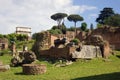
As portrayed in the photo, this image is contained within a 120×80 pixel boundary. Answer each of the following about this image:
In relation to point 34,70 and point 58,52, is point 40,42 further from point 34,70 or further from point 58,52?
point 34,70

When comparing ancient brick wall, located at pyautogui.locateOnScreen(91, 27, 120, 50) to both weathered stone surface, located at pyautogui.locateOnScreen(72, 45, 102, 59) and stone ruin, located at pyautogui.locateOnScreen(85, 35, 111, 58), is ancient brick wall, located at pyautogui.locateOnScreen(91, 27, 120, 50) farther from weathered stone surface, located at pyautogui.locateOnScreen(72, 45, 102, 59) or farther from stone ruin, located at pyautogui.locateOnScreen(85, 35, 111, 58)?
weathered stone surface, located at pyautogui.locateOnScreen(72, 45, 102, 59)

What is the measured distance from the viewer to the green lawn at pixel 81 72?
1888 cm

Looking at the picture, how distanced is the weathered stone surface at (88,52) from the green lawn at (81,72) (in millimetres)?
873

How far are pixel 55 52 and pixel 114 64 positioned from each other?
6.84 m

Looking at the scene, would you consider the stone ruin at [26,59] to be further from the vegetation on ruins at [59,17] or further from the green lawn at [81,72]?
the vegetation on ruins at [59,17]

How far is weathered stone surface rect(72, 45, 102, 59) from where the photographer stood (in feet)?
95.1

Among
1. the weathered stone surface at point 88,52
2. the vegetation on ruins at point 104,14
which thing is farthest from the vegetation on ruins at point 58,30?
the weathered stone surface at point 88,52

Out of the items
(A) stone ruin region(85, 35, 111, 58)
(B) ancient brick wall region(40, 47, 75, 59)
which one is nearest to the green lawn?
(A) stone ruin region(85, 35, 111, 58)

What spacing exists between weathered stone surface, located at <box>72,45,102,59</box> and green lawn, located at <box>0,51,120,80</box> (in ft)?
2.86

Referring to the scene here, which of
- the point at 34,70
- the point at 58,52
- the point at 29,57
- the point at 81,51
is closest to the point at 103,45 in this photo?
the point at 81,51

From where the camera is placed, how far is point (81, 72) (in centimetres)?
2164

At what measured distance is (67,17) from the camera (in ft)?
368

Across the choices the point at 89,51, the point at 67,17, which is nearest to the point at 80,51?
the point at 89,51

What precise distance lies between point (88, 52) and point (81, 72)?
27.3 ft
